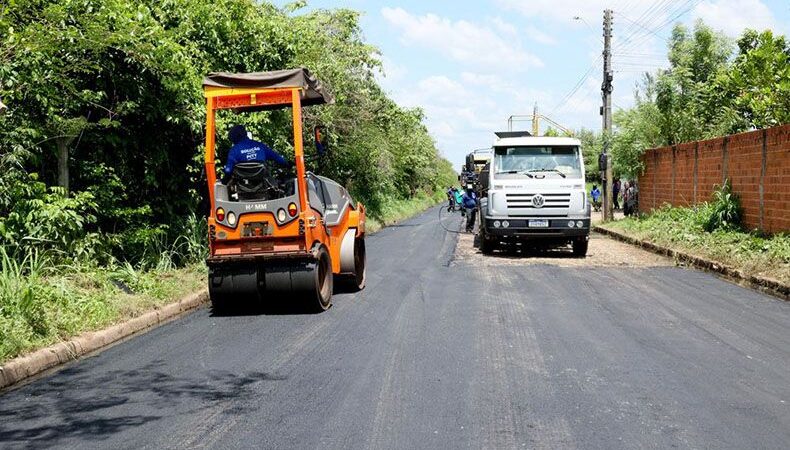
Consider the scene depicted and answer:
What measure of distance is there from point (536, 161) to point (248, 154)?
29.0ft

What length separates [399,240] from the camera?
21.9m

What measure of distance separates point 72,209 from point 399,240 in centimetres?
1284

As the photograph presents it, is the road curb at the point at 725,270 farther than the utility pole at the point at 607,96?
No

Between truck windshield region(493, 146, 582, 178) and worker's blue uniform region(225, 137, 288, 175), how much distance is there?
8081 mm

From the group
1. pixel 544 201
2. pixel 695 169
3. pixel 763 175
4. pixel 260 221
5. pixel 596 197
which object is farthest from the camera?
pixel 596 197

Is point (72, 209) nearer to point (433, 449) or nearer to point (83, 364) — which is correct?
point (83, 364)

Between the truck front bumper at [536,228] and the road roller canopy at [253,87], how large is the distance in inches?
304

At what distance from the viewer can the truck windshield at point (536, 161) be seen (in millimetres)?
16422

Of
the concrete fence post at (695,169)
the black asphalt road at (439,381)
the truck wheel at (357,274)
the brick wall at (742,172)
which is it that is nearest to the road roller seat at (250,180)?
the black asphalt road at (439,381)

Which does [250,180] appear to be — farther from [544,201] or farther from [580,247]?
[580,247]

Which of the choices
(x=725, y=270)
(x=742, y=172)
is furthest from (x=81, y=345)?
(x=742, y=172)

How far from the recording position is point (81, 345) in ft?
24.1

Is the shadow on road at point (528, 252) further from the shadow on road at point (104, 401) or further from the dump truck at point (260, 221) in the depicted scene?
the shadow on road at point (104, 401)

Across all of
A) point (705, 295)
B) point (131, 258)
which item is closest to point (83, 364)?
point (131, 258)
